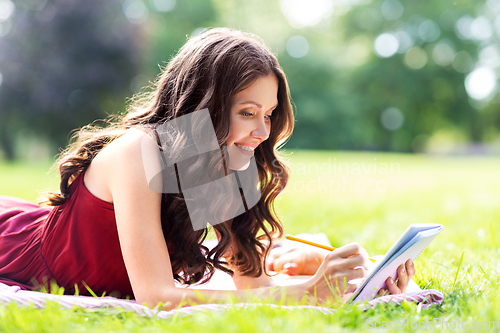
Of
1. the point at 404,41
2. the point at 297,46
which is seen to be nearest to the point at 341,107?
the point at 297,46

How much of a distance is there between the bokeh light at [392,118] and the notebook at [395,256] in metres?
26.2

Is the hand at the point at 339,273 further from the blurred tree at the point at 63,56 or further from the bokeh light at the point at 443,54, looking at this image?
the bokeh light at the point at 443,54

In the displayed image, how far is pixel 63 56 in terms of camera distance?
14820 millimetres

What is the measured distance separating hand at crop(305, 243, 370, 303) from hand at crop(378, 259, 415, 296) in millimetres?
150

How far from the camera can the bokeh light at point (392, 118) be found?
26.1 m

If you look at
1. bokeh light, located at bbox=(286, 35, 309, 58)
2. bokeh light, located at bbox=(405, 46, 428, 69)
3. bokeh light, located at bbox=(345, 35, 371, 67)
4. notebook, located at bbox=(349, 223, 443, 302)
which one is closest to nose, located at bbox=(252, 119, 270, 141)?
notebook, located at bbox=(349, 223, 443, 302)

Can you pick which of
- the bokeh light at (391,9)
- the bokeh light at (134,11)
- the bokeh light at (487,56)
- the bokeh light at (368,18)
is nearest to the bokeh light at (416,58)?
the bokeh light at (391,9)

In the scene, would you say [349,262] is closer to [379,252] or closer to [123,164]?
[123,164]

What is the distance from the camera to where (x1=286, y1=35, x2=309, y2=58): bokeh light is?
2430 centimetres

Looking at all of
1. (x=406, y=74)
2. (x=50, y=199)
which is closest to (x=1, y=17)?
(x=50, y=199)

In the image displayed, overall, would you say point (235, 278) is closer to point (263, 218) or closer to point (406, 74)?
point (263, 218)

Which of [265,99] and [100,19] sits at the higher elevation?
[100,19]

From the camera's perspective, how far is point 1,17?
15.3m

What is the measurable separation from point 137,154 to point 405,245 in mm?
1051
